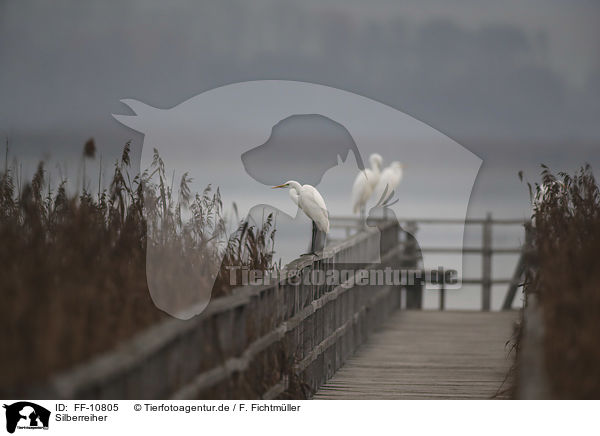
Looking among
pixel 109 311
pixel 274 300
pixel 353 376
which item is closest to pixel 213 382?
pixel 109 311

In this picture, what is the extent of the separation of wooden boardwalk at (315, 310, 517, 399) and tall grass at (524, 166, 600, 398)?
77 cm

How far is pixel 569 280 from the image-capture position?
2650mm

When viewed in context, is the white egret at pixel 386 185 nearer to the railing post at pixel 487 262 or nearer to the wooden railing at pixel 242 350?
the railing post at pixel 487 262

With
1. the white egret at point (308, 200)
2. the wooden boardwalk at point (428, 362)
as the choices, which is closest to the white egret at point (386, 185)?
the wooden boardwalk at point (428, 362)

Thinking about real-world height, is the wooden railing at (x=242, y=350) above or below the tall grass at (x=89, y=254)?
below

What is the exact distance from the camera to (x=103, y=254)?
8.70ft

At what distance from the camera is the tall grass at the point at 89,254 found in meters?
1.82

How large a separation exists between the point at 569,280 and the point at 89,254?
1418 mm

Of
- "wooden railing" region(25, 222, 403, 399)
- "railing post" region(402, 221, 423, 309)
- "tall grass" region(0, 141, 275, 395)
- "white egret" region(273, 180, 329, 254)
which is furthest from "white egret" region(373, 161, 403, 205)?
"tall grass" region(0, 141, 275, 395)

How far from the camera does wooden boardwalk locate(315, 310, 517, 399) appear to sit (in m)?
3.97

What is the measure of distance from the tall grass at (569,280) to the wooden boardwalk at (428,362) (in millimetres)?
772

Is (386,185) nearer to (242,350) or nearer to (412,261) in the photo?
(412,261)
